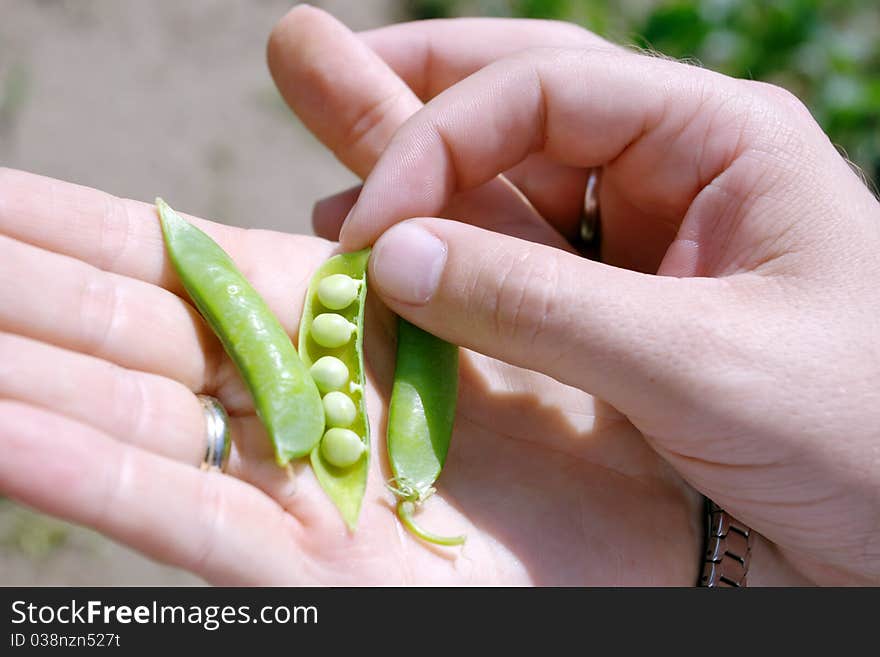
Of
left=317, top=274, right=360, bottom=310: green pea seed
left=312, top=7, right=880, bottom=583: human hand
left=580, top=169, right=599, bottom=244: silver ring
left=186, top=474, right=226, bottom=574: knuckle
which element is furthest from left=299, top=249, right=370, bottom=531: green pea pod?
left=580, top=169, right=599, bottom=244: silver ring

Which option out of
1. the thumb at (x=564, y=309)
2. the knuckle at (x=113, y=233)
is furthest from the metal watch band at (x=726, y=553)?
the knuckle at (x=113, y=233)

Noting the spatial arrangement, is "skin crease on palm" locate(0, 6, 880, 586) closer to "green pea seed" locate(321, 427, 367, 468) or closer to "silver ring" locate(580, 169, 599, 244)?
"green pea seed" locate(321, 427, 367, 468)

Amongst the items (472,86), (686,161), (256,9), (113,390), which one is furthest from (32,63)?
(686,161)

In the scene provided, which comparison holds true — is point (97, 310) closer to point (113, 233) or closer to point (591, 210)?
point (113, 233)

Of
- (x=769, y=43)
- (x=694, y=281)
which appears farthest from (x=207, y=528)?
(x=769, y=43)

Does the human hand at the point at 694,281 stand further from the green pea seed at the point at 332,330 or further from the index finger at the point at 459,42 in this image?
the index finger at the point at 459,42

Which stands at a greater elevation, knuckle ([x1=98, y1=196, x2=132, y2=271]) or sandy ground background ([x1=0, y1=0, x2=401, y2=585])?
sandy ground background ([x1=0, y1=0, x2=401, y2=585])
